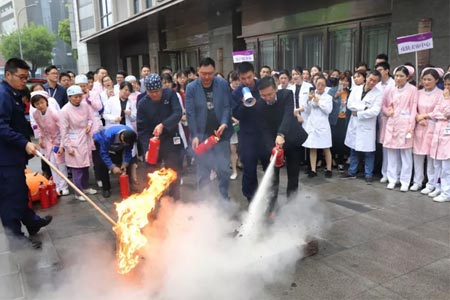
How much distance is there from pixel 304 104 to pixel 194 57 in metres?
10.3

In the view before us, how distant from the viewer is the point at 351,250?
Answer: 4.07 m

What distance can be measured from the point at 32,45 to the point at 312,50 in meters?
44.9

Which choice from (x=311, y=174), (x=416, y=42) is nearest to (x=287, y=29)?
(x=416, y=42)

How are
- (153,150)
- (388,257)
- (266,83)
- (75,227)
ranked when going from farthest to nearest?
(75,227), (153,150), (266,83), (388,257)

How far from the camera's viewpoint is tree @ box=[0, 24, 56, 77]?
151 ft

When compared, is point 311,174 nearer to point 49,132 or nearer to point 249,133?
point 249,133

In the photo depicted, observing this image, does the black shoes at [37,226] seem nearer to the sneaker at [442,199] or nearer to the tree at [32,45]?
the sneaker at [442,199]

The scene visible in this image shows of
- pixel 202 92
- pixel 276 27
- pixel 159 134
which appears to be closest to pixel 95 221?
pixel 159 134

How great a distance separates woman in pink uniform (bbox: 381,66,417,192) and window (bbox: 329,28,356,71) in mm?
3693

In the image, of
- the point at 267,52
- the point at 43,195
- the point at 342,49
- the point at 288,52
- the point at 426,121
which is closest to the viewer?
the point at 426,121

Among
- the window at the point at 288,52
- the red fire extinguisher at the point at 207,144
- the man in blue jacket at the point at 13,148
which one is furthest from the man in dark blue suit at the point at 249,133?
the window at the point at 288,52

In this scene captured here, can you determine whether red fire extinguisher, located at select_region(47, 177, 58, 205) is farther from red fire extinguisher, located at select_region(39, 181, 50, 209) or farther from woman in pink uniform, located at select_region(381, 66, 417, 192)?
woman in pink uniform, located at select_region(381, 66, 417, 192)

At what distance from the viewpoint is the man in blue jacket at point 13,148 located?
411cm

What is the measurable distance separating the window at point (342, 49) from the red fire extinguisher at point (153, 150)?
21.6 ft
